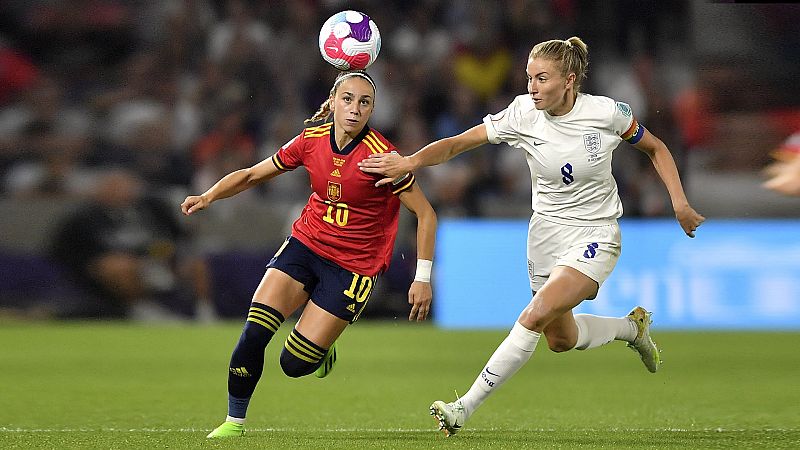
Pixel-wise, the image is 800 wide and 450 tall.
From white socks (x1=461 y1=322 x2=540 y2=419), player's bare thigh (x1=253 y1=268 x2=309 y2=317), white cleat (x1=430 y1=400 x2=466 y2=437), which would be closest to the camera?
white cleat (x1=430 y1=400 x2=466 y2=437)

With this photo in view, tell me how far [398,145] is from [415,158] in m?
9.04

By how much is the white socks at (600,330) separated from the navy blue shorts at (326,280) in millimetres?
1315

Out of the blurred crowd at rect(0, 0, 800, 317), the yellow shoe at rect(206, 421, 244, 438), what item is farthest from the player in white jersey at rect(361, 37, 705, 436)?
the blurred crowd at rect(0, 0, 800, 317)

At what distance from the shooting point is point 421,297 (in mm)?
5965

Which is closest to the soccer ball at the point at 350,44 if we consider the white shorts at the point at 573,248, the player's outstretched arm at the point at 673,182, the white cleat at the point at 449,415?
the white shorts at the point at 573,248

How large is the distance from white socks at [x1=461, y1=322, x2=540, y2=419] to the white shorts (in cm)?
47

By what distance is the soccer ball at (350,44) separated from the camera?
21.1 ft

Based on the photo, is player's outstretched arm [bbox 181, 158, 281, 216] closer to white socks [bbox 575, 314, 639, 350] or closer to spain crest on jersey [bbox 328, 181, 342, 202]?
spain crest on jersey [bbox 328, 181, 342, 202]

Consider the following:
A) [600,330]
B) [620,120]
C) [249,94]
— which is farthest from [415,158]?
[249,94]

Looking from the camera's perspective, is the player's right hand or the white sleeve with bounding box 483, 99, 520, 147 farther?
the white sleeve with bounding box 483, 99, 520, 147

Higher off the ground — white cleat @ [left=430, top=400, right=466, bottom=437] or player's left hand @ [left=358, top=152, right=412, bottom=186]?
player's left hand @ [left=358, top=152, right=412, bottom=186]

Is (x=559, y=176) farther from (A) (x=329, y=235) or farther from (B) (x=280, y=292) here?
(B) (x=280, y=292)

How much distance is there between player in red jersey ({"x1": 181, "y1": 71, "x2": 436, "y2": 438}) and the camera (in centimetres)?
615

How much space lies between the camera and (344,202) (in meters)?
6.39
